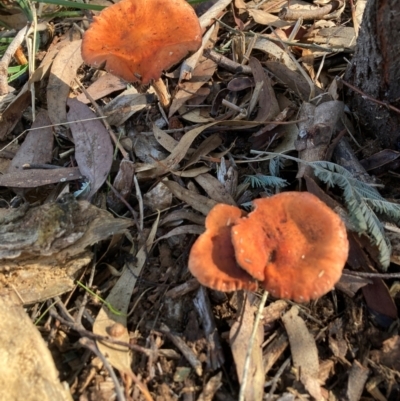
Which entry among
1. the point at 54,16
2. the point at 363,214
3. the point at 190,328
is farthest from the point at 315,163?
the point at 54,16

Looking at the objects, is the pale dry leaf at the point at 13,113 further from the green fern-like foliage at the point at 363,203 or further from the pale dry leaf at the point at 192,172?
the green fern-like foliage at the point at 363,203

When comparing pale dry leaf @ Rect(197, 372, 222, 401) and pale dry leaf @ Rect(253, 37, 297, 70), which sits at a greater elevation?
pale dry leaf @ Rect(253, 37, 297, 70)

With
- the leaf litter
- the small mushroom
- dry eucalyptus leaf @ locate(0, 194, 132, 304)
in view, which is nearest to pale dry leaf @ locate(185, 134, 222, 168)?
the leaf litter

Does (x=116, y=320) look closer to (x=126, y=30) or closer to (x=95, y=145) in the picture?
(x=95, y=145)

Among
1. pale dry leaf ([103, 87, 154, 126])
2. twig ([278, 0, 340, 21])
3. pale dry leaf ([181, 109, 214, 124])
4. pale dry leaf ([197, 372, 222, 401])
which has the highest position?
twig ([278, 0, 340, 21])

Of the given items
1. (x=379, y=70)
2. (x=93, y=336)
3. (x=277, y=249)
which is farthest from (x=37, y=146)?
(x=379, y=70)

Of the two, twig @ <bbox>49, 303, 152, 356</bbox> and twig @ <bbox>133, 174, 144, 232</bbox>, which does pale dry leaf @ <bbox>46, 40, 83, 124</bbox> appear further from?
twig @ <bbox>49, 303, 152, 356</bbox>

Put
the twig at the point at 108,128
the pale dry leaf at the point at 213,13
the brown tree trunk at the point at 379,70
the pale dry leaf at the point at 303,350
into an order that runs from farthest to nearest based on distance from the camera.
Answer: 1. the pale dry leaf at the point at 213,13
2. the twig at the point at 108,128
3. the brown tree trunk at the point at 379,70
4. the pale dry leaf at the point at 303,350

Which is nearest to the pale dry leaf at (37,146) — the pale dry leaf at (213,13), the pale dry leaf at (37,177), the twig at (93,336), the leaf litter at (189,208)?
the leaf litter at (189,208)
